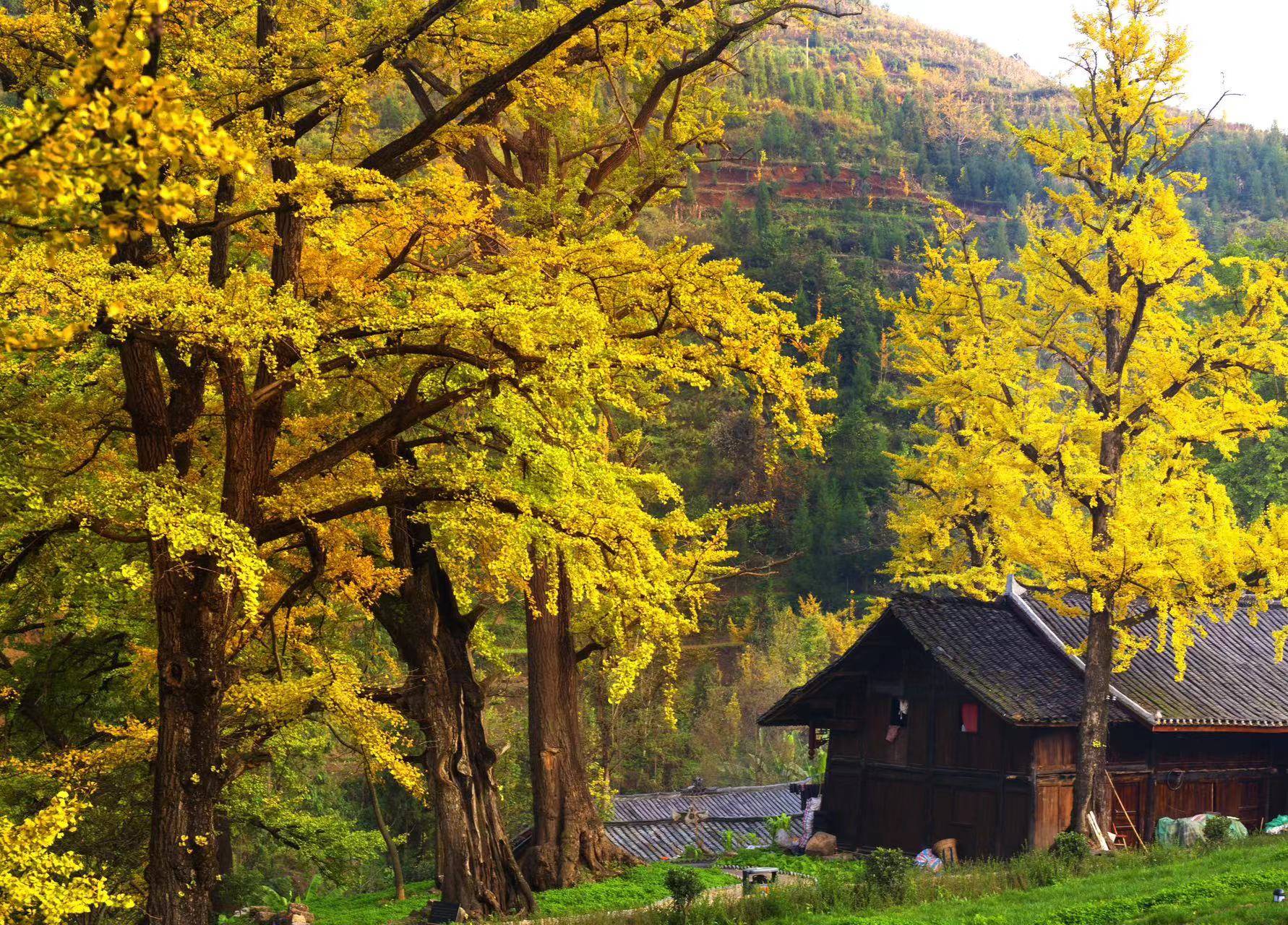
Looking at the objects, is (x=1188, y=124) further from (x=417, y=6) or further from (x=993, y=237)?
(x=417, y=6)

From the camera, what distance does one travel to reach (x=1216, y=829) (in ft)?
63.9

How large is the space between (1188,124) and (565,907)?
12307 cm

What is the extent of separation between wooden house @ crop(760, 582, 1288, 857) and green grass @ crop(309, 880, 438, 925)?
7742mm

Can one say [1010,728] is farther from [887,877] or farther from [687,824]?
[687,824]

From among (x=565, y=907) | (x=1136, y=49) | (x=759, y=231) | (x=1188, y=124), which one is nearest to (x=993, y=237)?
(x=759, y=231)

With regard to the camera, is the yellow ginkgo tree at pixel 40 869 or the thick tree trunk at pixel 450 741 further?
the thick tree trunk at pixel 450 741

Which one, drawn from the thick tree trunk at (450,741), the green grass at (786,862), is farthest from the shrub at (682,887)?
the green grass at (786,862)

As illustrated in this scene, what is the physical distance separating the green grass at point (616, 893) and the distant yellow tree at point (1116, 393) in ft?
21.9

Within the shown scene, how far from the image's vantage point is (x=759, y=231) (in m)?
68.6

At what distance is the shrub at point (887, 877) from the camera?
1497cm

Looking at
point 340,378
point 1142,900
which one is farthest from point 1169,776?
point 340,378

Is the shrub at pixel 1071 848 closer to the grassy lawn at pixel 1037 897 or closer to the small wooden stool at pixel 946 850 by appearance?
the grassy lawn at pixel 1037 897

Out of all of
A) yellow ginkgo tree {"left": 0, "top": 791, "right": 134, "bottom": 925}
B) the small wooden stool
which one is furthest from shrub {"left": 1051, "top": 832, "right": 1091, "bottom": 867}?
yellow ginkgo tree {"left": 0, "top": 791, "right": 134, "bottom": 925}

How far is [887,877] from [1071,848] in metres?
3.35
